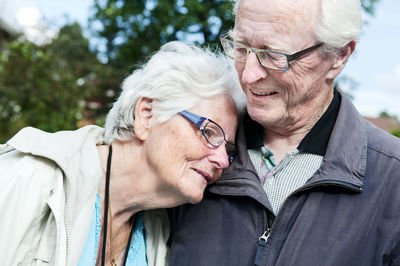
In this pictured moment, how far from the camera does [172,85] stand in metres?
2.36

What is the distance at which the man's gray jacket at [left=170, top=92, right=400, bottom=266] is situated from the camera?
6.18ft

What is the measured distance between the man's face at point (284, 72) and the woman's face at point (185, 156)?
29 cm

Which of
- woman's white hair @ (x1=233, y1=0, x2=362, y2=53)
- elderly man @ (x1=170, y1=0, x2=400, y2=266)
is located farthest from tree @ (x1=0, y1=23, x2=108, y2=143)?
woman's white hair @ (x1=233, y1=0, x2=362, y2=53)

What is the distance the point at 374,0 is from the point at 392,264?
52.4ft

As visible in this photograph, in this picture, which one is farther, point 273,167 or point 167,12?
point 167,12

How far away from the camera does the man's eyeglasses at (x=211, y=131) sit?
2.30m

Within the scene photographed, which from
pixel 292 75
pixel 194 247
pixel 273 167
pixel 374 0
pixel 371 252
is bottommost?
pixel 374 0

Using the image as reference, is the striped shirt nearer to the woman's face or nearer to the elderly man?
the elderly man

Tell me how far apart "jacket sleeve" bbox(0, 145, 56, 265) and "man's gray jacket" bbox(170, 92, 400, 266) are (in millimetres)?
756

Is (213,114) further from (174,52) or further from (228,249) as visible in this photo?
(228,249)

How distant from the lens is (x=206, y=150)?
2330mm

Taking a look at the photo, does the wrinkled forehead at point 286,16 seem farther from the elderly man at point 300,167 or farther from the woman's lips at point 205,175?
the woman's lips at point 205,175

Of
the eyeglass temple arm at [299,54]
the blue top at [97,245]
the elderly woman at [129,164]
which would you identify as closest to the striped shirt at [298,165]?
the elderly woman at [129,164]

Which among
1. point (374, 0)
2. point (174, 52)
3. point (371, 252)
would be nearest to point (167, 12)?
point (374, 0)
